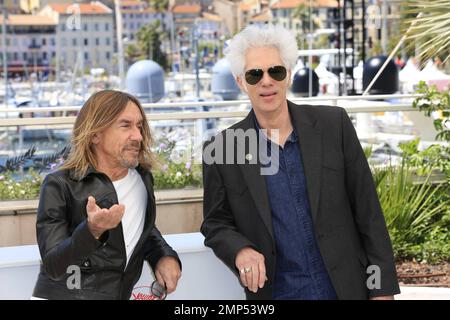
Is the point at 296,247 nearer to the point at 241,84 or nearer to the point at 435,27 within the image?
the point at 241,84

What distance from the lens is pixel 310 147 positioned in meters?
2.68

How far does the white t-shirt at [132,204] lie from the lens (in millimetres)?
2561

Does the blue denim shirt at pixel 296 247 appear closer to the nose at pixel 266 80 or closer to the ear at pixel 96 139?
the nose at pixel 266 80

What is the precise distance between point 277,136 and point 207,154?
0.25 m

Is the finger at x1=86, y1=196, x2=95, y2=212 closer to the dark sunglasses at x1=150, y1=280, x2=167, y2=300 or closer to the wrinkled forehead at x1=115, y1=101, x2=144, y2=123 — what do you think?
the wrinkled forehead at x1=115, y1=101, x2=144, y2=123

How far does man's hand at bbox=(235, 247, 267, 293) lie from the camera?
2.55 metres

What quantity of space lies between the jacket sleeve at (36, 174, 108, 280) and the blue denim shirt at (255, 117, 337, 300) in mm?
604

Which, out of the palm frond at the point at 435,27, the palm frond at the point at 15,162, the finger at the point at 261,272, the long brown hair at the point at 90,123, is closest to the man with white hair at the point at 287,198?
the finger at the point at 261,272

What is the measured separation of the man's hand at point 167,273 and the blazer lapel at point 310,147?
0.52m

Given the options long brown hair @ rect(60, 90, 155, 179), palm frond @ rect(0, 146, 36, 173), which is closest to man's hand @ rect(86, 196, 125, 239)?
long brown hair @ rect(60, 90, 155, 179)

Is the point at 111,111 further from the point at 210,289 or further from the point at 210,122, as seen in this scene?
the point at 210,122

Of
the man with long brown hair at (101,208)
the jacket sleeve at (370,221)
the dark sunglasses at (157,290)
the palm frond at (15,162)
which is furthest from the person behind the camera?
the palm frond at (15,162)
